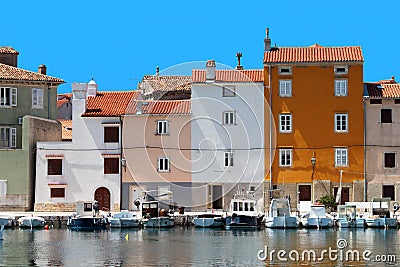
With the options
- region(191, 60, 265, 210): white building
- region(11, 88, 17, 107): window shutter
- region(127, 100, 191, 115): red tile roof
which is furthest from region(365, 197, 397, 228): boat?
region(11, 88, 17, 107): window shutter

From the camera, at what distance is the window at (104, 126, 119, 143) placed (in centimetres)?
7400

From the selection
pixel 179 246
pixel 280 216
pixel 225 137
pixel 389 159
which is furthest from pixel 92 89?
pixel 179 246

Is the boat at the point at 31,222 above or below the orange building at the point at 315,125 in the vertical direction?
below

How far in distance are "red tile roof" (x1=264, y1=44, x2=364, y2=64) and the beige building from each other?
325 cm

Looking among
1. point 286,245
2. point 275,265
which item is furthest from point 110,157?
point 275,265

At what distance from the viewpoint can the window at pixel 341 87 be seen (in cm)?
7238

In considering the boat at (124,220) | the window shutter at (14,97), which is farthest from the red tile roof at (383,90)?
the window shutter at (14,97)

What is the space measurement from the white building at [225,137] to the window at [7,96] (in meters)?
13.6

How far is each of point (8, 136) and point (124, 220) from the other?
1436 cm

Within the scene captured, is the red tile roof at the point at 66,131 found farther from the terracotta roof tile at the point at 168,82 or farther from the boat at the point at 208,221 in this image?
the boat at the point at 208,221

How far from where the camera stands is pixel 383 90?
7281 centimetres

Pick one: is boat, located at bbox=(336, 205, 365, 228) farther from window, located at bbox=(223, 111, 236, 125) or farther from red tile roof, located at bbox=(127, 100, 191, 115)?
red tile roof, located at bbox=(127, 100, 191, 115)

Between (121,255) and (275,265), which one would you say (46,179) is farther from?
(275,265)

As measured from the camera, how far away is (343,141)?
236ft
